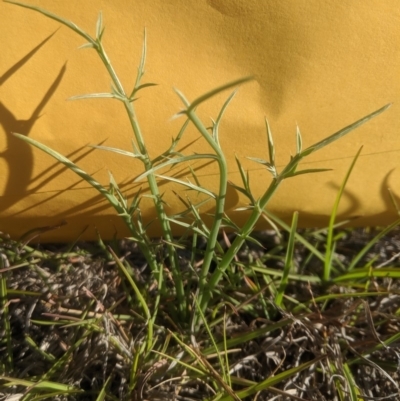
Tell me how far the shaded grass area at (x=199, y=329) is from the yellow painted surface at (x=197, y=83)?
74 mm

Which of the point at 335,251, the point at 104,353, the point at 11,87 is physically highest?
the point at 11,87

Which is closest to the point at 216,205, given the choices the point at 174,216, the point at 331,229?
the point at 174,216

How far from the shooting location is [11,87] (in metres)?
0.40

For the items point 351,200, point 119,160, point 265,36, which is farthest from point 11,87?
point 351,200

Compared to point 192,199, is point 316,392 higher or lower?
lower

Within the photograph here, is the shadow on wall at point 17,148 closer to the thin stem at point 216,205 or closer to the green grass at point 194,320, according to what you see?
the green grass at point 194,320

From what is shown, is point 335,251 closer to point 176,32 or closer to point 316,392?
point 316,392

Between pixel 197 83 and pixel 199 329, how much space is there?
23cm

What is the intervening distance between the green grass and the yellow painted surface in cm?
2

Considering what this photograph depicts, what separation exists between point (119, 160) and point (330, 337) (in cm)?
26

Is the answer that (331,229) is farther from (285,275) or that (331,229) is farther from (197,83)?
(197,83)

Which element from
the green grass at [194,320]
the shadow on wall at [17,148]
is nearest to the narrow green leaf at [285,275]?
the green grass at [194,320]

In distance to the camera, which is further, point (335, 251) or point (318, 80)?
point (335, 251)

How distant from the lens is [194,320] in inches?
17.8
